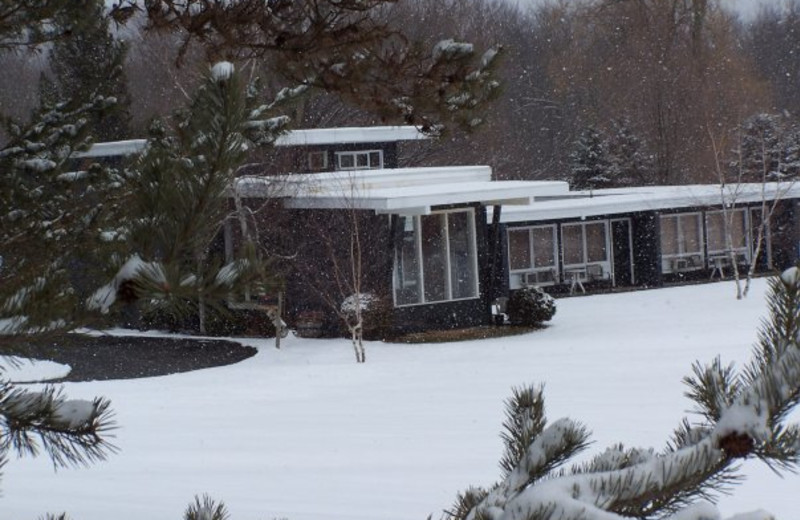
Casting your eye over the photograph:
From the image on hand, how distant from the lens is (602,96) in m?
46.5

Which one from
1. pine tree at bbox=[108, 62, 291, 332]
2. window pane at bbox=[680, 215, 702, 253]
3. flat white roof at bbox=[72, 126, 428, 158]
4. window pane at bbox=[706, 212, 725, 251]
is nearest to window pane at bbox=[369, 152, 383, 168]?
flat white roof at bbox=[72, 126, 428, 158]

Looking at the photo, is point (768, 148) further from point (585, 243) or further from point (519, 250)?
point (519, 250)

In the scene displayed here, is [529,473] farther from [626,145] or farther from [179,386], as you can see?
[626,145]

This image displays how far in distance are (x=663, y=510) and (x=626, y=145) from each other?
135 ft

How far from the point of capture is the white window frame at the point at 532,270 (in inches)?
1214

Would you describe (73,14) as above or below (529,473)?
above

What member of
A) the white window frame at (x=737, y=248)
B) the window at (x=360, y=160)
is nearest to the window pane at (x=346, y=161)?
the window at (x=360, y=160)

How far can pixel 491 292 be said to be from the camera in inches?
999

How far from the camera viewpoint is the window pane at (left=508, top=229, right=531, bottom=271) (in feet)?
102

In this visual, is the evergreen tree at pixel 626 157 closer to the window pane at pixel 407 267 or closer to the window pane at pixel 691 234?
the window pane at pixel 691 234

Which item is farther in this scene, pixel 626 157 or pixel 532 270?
pixel 626 157

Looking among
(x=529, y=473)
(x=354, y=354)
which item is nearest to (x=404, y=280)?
(x=354, y=354)

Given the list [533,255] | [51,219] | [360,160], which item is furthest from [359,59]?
[533,255]

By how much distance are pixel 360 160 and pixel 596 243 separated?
8.13 meters
